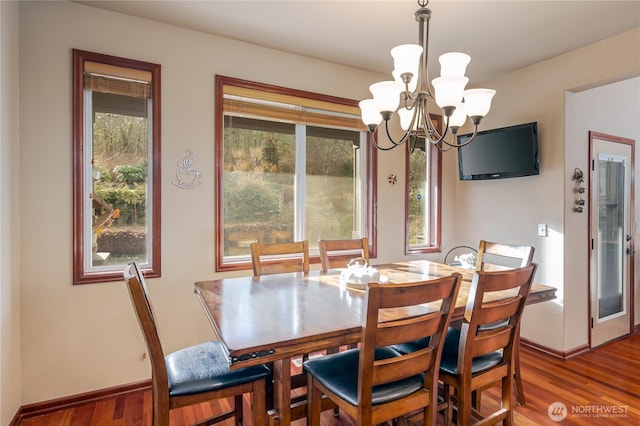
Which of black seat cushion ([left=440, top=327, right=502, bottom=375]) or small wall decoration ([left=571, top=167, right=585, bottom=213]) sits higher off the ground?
small wall decoration ([left=571, top=167, right=585, bottom=213])

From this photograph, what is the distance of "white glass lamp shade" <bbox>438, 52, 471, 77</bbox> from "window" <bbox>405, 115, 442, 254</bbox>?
1.96m

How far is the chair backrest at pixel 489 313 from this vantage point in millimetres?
1544

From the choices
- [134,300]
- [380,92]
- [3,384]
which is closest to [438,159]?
[380,92]

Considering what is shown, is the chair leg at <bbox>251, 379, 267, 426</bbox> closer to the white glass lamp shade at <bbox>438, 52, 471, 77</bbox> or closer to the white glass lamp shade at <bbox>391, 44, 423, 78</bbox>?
the white glass lamp shade at <bbox>391, 44, 423, 78</bbox>

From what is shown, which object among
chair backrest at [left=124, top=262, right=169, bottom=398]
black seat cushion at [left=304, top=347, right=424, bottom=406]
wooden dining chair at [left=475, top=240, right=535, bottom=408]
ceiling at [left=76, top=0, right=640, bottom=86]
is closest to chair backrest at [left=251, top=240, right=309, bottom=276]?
black seat cushion at [left=304, top=347, right=424, bottom=406]

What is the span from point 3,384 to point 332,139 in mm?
2904

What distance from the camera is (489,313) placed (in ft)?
5.30

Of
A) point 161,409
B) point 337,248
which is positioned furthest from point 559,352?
point 161,409

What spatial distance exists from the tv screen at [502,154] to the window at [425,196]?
0.31 metres

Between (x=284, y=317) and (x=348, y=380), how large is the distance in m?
0.41

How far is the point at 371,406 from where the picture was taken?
1.39m

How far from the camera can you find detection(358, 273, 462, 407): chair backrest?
50.8 inches

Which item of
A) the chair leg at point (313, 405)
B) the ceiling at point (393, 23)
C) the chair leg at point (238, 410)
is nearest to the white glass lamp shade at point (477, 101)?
the ceiling at point (393, 23)

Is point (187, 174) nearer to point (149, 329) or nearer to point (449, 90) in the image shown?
point (149, 329)
